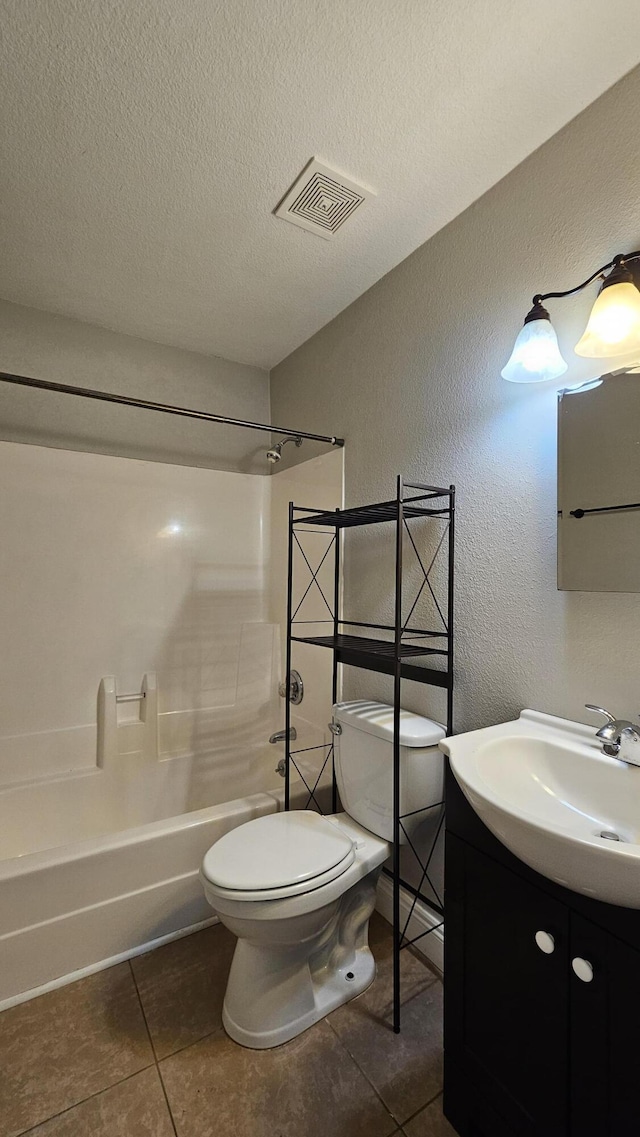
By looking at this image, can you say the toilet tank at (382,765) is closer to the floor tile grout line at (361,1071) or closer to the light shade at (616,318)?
the floor tile grout line at (361,1071)

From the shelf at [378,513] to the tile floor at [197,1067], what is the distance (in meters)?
1.43

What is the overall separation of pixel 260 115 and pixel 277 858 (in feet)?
6.25

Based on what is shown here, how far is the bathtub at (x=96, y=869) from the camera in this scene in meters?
1.39

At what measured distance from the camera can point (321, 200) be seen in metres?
1.42

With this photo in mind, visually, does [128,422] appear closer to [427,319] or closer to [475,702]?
[427,319]

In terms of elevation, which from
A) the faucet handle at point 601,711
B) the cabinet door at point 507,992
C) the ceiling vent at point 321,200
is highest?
the ceiling vent at point 321,200

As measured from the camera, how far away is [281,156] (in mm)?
1273

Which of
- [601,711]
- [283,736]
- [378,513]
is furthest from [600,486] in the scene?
[283,736]

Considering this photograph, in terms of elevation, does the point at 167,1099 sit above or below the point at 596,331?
below

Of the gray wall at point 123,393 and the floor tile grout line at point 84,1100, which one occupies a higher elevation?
the gray wall at point 123,393

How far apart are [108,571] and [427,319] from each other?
1680 millimetres

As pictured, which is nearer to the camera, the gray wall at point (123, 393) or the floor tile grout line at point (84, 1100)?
the floor tile grout line at point (84, 1100)

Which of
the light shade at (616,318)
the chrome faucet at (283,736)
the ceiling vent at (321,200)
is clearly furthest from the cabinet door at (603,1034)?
the ceiling vent at (321,200)

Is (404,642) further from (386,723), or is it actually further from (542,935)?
(542,935)
